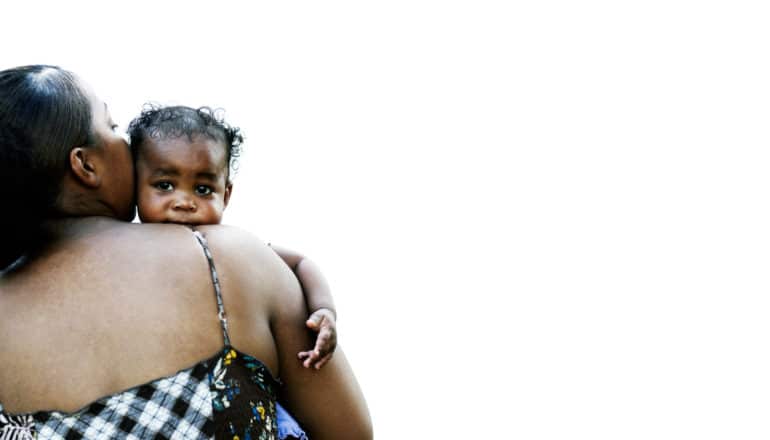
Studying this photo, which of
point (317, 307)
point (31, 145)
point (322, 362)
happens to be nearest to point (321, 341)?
point (322, 362)

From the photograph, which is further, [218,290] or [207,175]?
Answer: [207,175]

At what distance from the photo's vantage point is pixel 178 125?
5.96 ft

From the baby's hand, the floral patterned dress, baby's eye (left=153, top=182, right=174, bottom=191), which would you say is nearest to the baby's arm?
the baby's hand

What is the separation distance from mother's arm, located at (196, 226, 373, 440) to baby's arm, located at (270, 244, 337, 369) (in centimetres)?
3

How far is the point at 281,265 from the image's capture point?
1.47 metres

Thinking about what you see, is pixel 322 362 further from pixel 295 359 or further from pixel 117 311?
pixel 117 311

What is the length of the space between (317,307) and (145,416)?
449 millimetres

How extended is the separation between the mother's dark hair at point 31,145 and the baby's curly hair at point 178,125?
14.1 inches

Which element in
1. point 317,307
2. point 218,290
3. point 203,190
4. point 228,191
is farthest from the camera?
point 228,191

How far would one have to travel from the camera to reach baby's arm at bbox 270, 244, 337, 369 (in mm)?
1413

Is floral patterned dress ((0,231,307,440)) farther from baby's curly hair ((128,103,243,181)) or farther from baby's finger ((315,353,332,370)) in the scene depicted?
baby's curly hair ((128,103,243,181))

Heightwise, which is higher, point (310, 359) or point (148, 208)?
point (148, 208)

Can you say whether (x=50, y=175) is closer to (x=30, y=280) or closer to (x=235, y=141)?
(x=30, y=280)

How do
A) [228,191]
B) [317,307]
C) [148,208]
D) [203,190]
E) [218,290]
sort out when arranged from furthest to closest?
[228,191]
[203,190]
[148,208]
[317,307]
[218,290]
